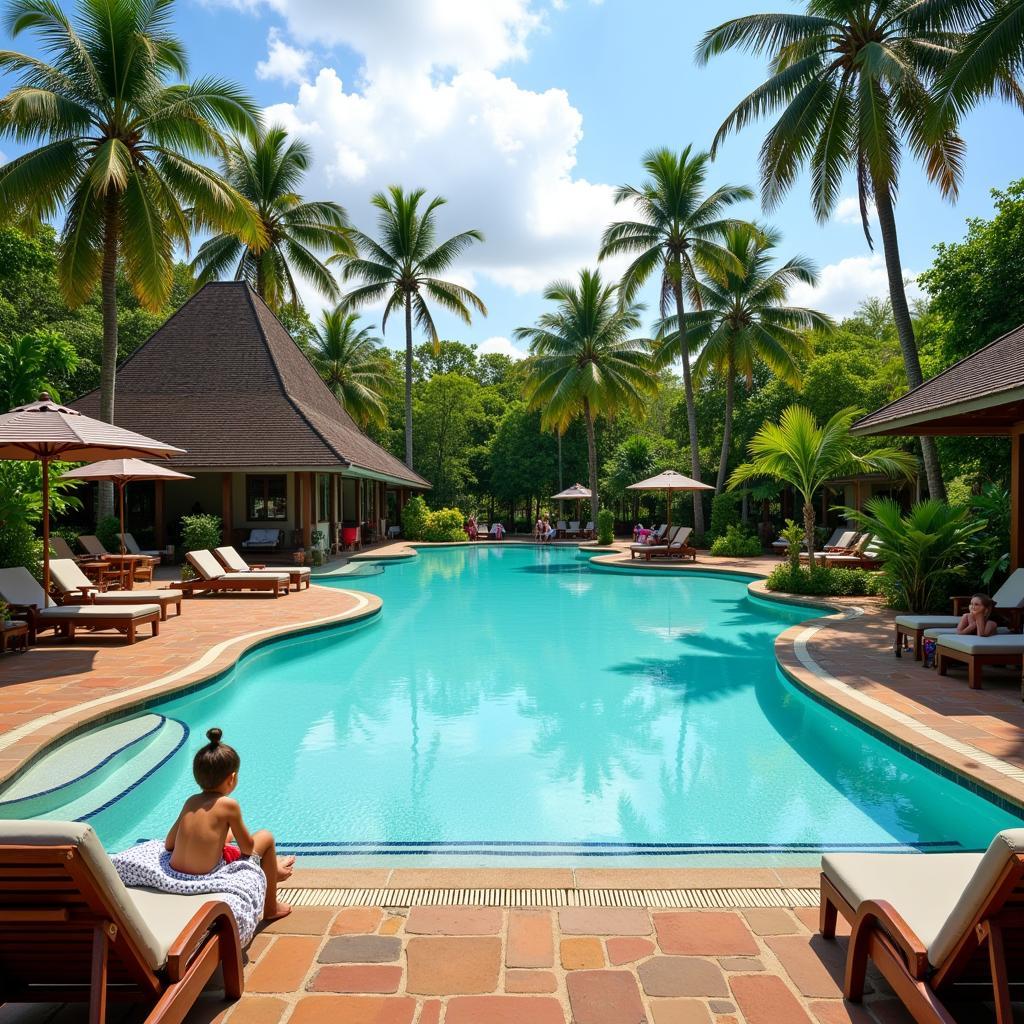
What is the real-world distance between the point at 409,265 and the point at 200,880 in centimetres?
3176

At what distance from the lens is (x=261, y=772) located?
612 centimetres

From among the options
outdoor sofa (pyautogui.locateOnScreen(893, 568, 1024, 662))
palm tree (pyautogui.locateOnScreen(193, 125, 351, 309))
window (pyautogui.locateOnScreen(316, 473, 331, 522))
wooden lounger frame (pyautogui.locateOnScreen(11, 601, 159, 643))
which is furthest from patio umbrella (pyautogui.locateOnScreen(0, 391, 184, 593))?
palm tree (pyautogui.locateOnScreen(193, 125, 351, 309))

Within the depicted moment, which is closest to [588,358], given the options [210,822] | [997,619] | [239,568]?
[239,568]

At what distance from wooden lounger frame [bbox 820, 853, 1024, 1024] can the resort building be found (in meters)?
17.5

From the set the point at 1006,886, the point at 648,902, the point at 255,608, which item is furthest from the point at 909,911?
the point at 255,608

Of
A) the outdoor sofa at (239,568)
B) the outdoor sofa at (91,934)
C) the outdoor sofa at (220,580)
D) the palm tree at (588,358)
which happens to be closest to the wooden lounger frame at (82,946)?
the outdoor sofa at (91,934)

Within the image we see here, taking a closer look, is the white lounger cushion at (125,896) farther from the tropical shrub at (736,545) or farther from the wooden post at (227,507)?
the tropical shrub at (736,545)

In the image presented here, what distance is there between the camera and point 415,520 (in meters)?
30.7

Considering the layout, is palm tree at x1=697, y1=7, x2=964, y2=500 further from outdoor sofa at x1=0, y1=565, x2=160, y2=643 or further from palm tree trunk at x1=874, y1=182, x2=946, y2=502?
outdoor sofa at x1=0, y1=565, x2=160, y2=643

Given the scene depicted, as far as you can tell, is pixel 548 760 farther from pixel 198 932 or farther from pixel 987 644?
pixel 987 644

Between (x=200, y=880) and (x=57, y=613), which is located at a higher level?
(x=57, y=613)

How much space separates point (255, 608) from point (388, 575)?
23.4 ft

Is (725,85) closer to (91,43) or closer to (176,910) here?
(91,43)

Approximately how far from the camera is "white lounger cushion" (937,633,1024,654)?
7348 mm
